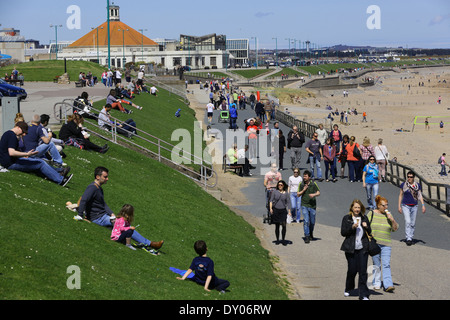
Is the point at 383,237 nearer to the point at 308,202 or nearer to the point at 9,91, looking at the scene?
the point at 308,202

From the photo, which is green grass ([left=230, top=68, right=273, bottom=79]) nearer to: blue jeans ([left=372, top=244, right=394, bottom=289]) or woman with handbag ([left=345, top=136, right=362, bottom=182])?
woman with handbag ([left=345, top=136, right=362, bottom=182])

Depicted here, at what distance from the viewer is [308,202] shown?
15.8 metres

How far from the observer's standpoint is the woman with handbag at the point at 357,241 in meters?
11.6

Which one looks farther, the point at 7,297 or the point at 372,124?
the point at 372,124

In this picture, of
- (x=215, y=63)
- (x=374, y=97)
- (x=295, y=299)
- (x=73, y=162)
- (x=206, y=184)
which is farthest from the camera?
(x=215, y=63)

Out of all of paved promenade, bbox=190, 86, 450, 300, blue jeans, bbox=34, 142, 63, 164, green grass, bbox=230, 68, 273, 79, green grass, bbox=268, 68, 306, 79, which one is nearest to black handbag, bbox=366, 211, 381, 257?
paved promenade, bbox=190, 86, 450, 300

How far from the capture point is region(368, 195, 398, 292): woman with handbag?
12.0 metres

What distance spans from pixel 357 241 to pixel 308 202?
160 inches

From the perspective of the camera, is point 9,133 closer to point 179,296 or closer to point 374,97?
point 179,296

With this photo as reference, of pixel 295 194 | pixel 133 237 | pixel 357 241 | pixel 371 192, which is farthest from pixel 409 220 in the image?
pixel 133 237

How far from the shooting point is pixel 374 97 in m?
127

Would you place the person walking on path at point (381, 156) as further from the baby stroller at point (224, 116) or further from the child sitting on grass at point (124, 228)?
the baby stroller at point (224, 116)
